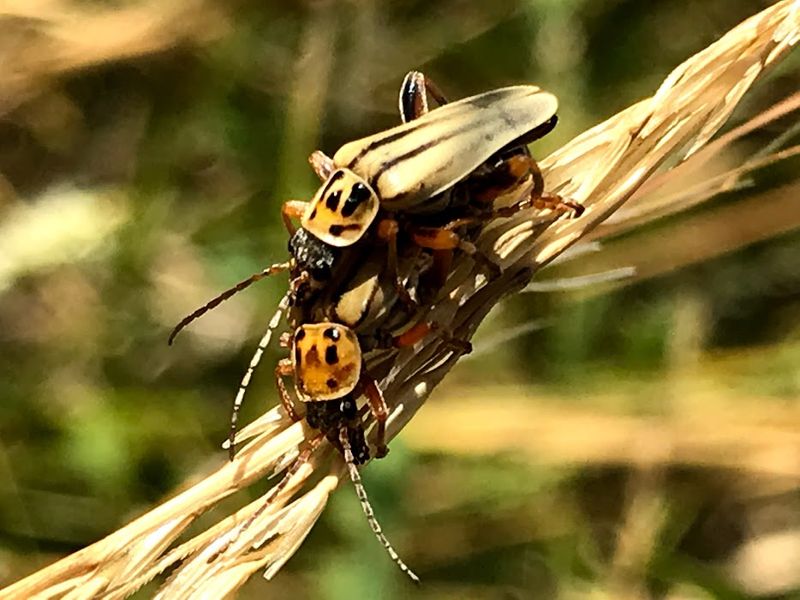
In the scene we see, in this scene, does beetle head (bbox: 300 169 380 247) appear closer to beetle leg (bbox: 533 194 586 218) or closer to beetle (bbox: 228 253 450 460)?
beetle (bbox: 228 253 450 460)

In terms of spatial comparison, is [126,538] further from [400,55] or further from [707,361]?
[400,55]

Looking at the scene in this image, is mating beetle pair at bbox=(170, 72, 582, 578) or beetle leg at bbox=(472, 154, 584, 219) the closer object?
beetle leg at bbox=(472, 154, 584, 219)

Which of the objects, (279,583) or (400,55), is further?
(400,55)

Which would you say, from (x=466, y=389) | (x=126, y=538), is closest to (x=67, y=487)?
(x=466, y=389)

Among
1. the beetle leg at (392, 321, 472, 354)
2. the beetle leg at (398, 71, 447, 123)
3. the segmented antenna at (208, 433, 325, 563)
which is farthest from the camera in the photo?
the beetle leg at (398, 71, 447, 123)

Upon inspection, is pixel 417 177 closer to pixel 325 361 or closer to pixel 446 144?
pixel 446 144

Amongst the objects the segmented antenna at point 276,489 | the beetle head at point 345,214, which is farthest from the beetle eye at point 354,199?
the segmented antenna at point 276,489

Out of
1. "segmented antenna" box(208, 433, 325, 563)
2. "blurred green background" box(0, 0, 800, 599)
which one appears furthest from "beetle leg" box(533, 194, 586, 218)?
"blurred green background" box(0, 0, 800, 599)
